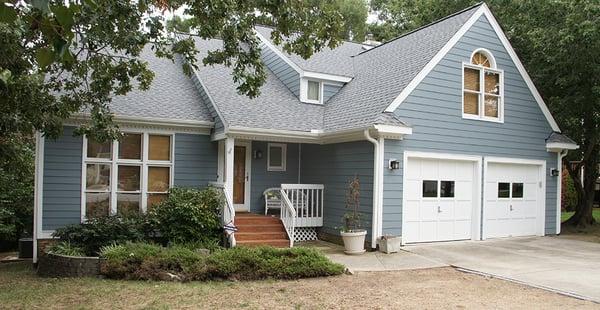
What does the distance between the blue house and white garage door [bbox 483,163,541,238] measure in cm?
4

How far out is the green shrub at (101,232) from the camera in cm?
1052

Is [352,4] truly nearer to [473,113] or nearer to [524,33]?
[524,33]

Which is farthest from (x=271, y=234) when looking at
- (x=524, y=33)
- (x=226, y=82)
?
(x=524, y=33)

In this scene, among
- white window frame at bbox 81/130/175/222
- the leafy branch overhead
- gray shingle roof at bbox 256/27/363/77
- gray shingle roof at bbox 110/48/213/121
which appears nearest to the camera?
the leafy branch overhead

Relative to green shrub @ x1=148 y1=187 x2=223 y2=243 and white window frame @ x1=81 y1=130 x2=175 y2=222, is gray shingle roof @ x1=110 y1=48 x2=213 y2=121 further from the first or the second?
green shrub @ x1=148 y1=187 x2=223 y2=243

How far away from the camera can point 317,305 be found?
7.06 metres

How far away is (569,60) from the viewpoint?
562 inches

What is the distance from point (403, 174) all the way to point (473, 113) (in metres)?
3.11

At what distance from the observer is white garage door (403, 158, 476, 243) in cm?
1223

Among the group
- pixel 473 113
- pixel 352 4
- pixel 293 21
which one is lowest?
pixel 473 113

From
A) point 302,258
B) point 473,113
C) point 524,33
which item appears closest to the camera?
point 302,258

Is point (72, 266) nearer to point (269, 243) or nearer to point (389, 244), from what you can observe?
point (269, 243)

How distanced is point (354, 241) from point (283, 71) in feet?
22.5

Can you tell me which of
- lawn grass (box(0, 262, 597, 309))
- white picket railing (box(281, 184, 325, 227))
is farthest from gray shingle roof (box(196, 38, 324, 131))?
lawn grass (box(0, 262, 597, 309))
